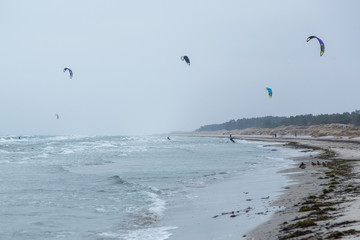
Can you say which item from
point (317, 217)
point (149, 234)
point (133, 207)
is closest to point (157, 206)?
point (133, 207)

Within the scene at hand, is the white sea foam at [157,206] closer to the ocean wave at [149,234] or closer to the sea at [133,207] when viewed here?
the sea at [133,207]

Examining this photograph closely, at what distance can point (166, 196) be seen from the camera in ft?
42.4

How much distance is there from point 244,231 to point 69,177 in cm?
1314

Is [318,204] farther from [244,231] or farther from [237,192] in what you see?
[237,192]

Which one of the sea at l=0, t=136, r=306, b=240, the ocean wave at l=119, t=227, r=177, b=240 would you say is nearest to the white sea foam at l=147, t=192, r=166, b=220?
the sea at l=0, t=136, r=306, b=240

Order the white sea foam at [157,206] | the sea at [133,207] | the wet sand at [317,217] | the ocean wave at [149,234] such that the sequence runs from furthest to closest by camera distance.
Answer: the white sea foam at [157,206], the sea at [133,207], the ocean wave at [149,234], the wet sand at [317,217]

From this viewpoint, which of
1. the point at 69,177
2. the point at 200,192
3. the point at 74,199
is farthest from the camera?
the point at 69,177

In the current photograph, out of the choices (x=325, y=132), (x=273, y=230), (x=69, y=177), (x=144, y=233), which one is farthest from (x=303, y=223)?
(x=325, y=132)

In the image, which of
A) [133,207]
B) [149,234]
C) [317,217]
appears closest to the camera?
[317,217]

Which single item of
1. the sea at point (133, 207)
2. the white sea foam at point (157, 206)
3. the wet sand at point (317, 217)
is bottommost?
the white sea foam at point (157, 206)

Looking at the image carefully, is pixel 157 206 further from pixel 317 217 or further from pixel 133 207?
pixel 317 217

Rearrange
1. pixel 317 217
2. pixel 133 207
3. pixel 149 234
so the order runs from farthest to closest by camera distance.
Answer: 1. pixel 133 207
2. pixel 149 234
3. pixel 317 217

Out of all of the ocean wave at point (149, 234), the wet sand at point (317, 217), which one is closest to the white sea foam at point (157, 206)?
the ocean wave at point (149, 234)

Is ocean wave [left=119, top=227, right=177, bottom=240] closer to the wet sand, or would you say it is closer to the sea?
the sea
